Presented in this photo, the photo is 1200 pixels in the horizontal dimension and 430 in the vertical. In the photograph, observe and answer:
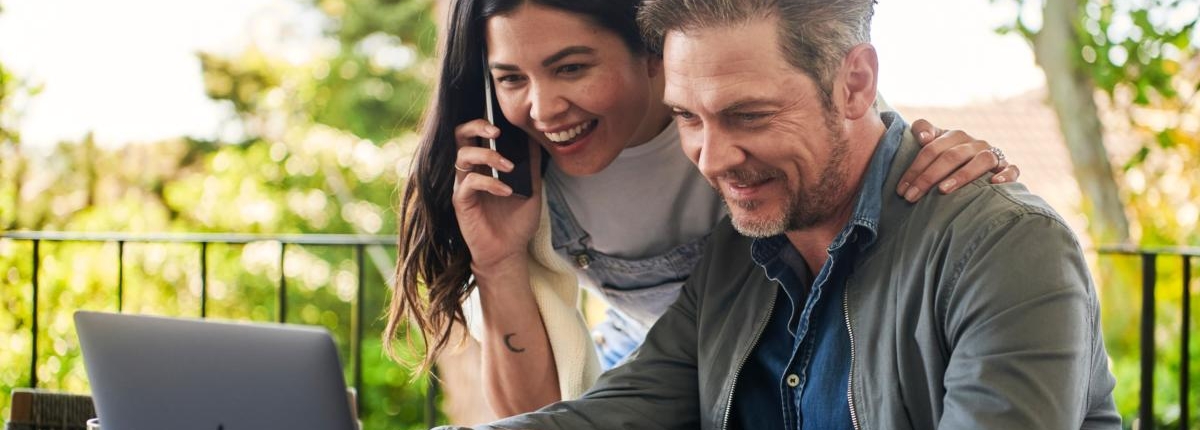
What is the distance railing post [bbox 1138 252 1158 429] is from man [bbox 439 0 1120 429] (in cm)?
164

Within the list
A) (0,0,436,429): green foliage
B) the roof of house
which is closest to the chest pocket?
(0,0,436,429): green foliage

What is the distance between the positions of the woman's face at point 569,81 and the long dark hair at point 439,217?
80mm

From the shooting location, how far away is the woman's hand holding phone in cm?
193

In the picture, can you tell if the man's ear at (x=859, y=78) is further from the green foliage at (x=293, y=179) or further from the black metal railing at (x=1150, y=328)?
the green foliage at (x=293, y=179)

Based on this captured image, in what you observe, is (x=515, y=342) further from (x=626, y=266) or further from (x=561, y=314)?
(x=626, y=266)

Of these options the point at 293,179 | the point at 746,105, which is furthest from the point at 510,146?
the point at 293,179

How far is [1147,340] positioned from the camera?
3.06 metres

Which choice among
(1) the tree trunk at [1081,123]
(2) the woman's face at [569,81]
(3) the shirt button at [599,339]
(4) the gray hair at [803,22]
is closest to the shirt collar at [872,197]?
(4) the gray hair at [803,22]

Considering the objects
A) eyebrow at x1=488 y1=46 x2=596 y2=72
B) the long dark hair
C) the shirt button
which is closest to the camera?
eyebrow at x1=488 y1=46 x2=596 y2=72

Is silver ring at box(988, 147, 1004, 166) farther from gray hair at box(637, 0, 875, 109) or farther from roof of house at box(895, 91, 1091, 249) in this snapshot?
roof of house at box(895, 91, 1091, 249)

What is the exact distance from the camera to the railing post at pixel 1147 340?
2971 millimetres

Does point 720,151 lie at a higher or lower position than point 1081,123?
lower

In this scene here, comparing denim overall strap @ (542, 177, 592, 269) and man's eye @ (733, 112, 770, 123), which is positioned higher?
man's eye @ (733, 112, 770, 123)

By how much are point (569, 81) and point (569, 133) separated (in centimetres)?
10
